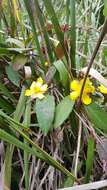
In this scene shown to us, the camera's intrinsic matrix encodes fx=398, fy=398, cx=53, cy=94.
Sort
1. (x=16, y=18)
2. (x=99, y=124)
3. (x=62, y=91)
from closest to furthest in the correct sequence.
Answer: (x=99, y=124) < (x=62, y=91) < (x=16, y=18)

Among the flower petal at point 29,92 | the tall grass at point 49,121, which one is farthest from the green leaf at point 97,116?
the flower petal at point 29,92

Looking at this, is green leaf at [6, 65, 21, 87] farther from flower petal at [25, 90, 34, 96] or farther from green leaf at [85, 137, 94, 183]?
green leaf at [85, 137, 94, 183]

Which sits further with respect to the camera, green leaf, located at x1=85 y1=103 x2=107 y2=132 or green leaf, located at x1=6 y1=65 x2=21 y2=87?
green leaf, located at x1=6 y1=65 x2=21 y2=87

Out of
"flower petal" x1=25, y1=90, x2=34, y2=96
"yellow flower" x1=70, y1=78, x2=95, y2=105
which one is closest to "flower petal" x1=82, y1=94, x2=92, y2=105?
"yellow flower" x1=70, y1=78, x2=95, y2=105

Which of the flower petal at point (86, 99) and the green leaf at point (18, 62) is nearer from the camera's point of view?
the flower petal at point (86, 99)

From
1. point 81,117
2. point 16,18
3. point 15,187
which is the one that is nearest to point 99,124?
point 81,117

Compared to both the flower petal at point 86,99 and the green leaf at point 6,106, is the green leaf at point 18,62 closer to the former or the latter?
the green leaf at point 6,106

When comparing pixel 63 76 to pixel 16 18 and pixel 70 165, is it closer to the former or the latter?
pixel 70 165

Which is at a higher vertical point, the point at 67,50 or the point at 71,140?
the point at 67,50
